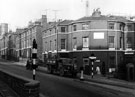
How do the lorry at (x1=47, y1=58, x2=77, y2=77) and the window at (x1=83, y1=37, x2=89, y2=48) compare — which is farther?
the window at (x1=83, y1=37, x2=89, y2=48)

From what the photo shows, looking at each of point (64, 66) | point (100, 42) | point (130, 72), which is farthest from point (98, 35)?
point (64, 66)

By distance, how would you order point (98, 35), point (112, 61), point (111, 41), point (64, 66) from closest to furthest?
point (64, 66)
point (112, 61)
point (98, 35)
point (111, 41)

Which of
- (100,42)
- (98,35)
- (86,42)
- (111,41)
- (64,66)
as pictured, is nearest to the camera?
(64,66)

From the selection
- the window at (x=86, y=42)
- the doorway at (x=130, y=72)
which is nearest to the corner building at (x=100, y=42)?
the window at (x=86, y=42)

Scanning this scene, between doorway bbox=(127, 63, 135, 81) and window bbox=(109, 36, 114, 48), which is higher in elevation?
window bbox=(109, 36, 114, 48)

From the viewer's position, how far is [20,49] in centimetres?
9538

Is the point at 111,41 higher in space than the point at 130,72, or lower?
higher

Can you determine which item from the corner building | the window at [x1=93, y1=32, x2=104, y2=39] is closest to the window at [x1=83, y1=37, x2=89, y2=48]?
the corner building

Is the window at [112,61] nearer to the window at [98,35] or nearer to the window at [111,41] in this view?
the window at [111,41]

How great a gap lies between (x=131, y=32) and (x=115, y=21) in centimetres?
794

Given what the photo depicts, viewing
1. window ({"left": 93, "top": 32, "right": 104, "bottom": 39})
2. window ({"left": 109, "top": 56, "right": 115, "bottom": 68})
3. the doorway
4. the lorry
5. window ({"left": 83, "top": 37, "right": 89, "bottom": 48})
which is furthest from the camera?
window ({"left": 83, "top": 37, "right": 89, "bottom": 48})

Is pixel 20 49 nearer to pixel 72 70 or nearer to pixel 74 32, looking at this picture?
pixel 74 32

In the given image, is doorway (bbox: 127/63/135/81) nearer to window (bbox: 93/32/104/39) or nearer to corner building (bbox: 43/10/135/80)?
corner building (bbox: 43/10/135/80)

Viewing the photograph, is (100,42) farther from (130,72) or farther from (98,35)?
(130,72)
